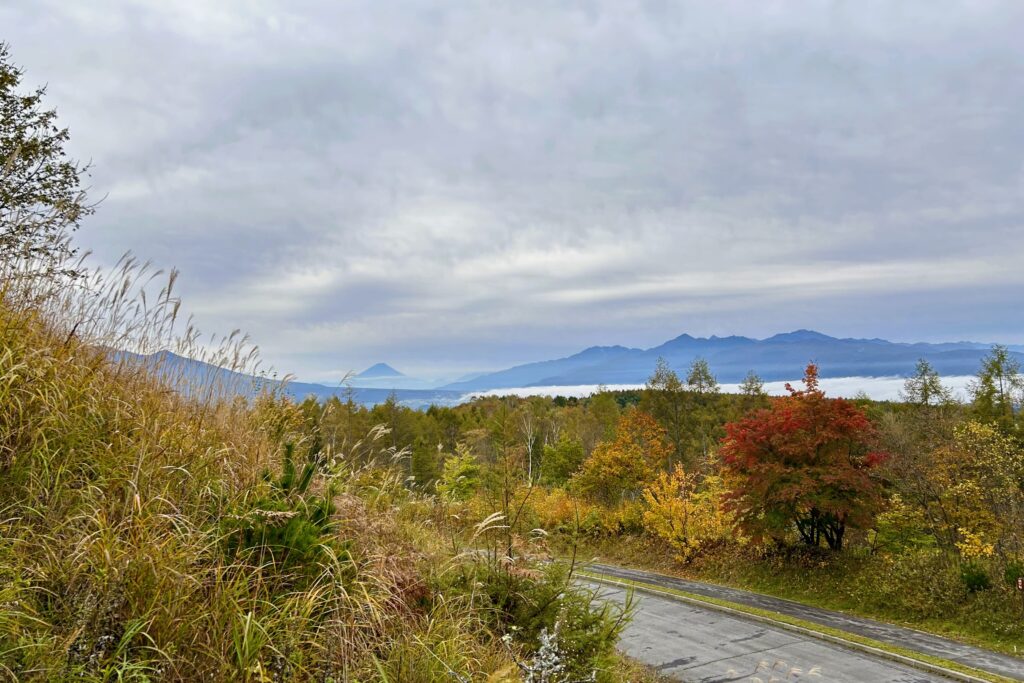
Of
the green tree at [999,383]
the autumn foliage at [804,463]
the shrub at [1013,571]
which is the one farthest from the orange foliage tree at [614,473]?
the green tree at [999,383]

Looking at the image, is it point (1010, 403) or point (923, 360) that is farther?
point (923, 360)

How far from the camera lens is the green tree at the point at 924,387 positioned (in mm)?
54094

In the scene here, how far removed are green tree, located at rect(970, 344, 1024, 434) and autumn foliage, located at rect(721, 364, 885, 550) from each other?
3937 centimetres

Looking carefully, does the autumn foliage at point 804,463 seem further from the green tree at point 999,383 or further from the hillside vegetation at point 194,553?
the green tree at point 999,383

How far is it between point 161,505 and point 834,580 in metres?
17.2

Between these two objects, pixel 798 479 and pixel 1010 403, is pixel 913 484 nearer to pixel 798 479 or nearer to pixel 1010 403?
pixel 798 479

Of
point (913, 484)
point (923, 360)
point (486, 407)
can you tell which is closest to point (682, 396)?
point (923, 360)

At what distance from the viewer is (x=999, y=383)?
48.5m

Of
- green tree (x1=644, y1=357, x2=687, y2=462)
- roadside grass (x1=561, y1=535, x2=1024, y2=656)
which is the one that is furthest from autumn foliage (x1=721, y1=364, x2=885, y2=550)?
green tree (x1=644, y1=357, x2=687, y2=462)

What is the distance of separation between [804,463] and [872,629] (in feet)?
13.6

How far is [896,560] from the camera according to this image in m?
16.2

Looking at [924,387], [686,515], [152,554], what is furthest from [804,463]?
[924,387]

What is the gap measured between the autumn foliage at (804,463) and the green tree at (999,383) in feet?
129

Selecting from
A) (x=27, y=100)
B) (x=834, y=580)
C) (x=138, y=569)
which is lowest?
(x=834, y=580)
